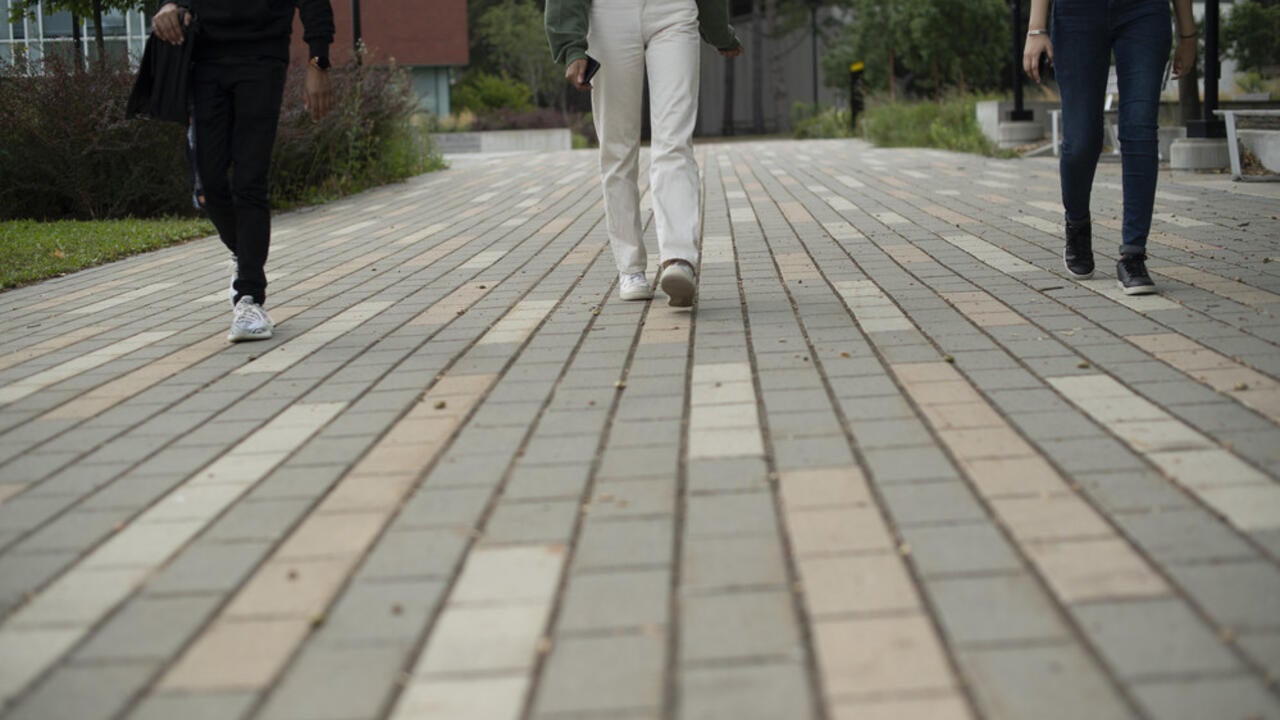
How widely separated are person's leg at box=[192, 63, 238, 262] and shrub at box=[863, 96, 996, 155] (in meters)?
13.4

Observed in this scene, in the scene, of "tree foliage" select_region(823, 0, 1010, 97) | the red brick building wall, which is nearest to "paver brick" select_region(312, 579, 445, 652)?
"tree foliage" select_region(823, 0, 1010, 97)

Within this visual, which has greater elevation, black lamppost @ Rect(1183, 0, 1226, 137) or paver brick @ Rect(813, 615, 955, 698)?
black lamppost @ Rect(1183, 0, 1226, 137)

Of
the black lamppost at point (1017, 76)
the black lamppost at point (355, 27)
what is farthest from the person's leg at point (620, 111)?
the black lamppost at point (1017, 76)

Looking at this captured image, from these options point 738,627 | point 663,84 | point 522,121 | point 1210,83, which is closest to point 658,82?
point 663,84

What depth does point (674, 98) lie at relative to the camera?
5.85 m

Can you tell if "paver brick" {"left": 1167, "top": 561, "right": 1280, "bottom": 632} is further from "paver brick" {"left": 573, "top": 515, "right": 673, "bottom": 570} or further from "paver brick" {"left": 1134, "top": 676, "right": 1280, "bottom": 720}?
"paver brick" {"left": 573, "top": 515, "right": 673, "bottom": 570}

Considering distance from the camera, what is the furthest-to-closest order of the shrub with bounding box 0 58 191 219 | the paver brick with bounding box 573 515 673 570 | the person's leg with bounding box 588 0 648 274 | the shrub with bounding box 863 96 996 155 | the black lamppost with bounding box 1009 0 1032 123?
the shrub with bounding box 863 96 996 155 < the black lamppost with bounding box 1009 0 1032 123 < the shrub with bounding box 0 58 191 219 < the person's leg with bounding box 588 0 648 274 < the paver brick with bounding box 573 515 673 570

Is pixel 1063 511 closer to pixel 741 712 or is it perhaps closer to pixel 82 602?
pixel 741 712

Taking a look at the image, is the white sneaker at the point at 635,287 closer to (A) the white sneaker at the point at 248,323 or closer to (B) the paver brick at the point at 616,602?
(A) the white sneaker at the point at 248,323

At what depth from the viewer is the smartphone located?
19.0 feet

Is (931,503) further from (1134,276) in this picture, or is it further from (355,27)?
(355,27)

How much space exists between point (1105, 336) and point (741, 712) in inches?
129

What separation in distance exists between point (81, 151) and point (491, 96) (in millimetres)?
34514

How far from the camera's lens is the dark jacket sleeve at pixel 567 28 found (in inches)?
225
